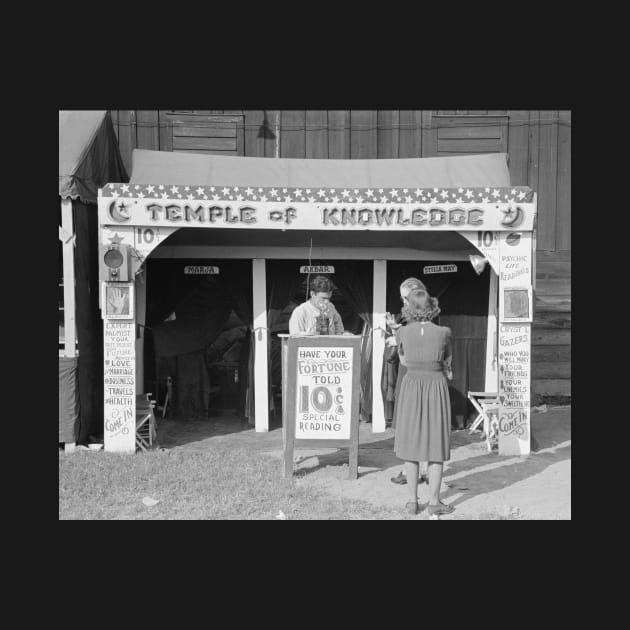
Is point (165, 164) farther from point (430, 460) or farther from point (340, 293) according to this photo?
point (430, 460)

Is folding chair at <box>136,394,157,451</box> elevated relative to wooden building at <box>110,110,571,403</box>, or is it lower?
lower

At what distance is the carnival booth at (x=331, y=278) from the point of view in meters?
7.14

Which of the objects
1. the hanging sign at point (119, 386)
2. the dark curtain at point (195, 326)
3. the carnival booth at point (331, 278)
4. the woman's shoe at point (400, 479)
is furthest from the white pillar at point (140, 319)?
the woman's shoe at point (400, 479)

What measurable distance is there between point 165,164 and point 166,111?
415 centimetres

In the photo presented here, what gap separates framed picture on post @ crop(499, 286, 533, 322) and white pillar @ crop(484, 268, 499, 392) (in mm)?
1622

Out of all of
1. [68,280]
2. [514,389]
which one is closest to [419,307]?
[514,389]

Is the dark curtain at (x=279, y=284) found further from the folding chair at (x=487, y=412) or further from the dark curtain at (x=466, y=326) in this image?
the folding chair at (x=487, y=412)

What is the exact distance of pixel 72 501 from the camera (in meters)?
5.47

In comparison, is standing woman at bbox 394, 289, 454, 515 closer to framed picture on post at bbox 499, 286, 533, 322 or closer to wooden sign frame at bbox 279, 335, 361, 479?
wooden sign frame at bbox 279, 335, 361, 479

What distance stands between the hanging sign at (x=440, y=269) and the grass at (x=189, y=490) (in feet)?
11.4

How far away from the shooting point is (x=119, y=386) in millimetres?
7113

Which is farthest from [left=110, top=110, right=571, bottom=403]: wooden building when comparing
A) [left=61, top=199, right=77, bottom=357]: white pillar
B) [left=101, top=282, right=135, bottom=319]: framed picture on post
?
[left=101, top=282, right=135, bottom=319]: framed picture on post

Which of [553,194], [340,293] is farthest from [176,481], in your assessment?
[553,194]

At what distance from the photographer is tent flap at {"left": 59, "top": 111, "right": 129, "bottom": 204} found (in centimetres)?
705
